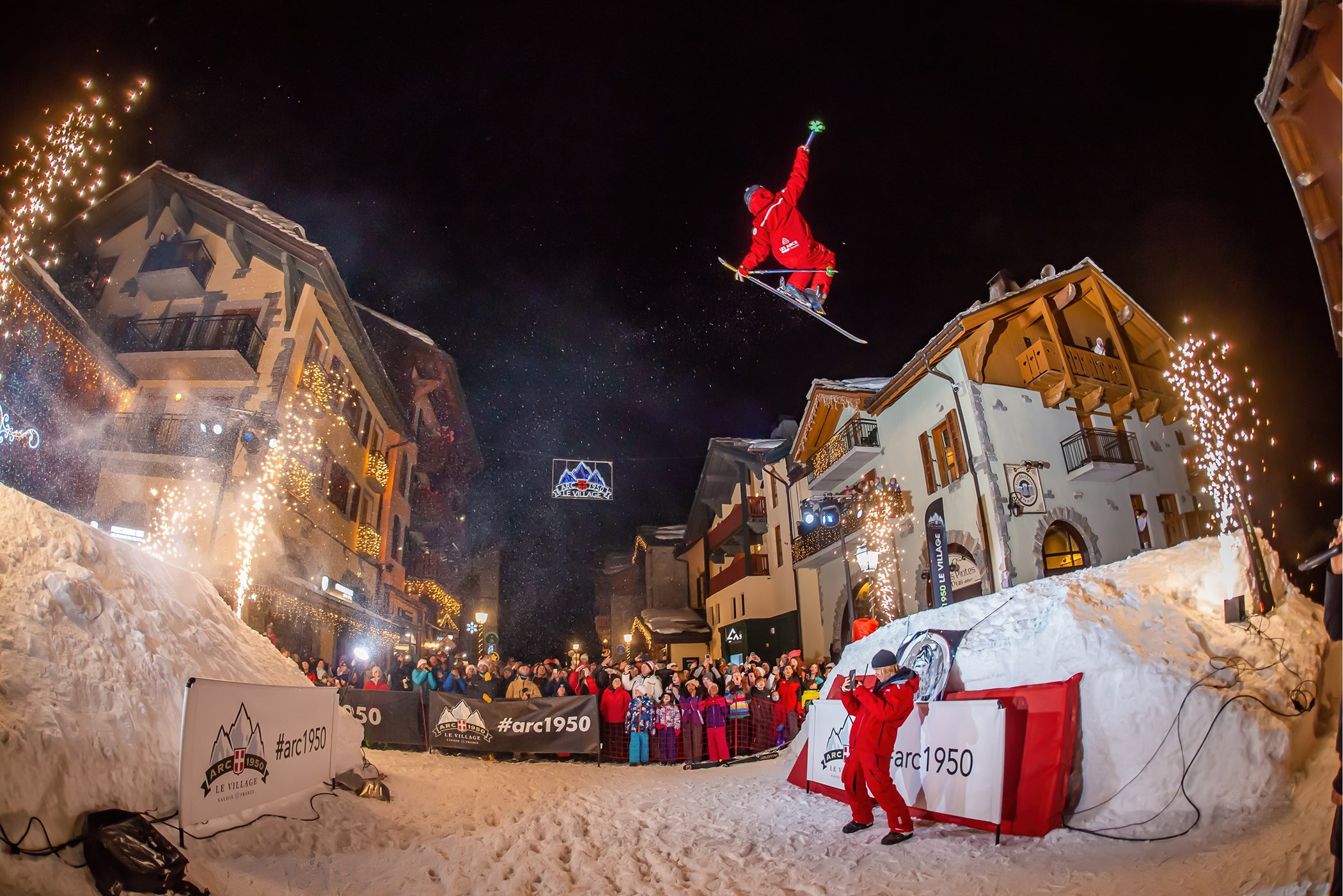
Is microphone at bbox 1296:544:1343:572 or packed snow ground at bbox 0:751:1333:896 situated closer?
microphone at bbox 1296:544:1343:572

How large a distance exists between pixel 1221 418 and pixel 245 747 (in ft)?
40.8

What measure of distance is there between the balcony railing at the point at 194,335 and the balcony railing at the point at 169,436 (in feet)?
6.42

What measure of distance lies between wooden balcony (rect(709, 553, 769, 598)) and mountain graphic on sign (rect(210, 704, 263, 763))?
25.5 meters

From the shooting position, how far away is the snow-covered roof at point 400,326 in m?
25.1

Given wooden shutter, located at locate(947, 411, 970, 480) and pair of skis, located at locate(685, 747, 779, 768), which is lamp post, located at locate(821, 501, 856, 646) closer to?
wooden shutter, located at locate(947, 411, 970, 480)

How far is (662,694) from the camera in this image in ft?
43.9

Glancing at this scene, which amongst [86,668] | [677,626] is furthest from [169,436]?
[677,626]

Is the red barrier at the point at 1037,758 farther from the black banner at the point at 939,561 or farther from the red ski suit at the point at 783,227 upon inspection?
the black banner at the point at 939,561

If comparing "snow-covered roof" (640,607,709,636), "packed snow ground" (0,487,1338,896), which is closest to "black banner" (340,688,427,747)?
"packed snow ground" (0,487,1338,896)

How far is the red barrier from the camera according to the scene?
5729mm

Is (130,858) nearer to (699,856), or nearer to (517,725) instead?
(699,856)

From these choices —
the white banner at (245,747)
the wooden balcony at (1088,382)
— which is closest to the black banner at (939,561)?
the wooden balcony at (1088,382)

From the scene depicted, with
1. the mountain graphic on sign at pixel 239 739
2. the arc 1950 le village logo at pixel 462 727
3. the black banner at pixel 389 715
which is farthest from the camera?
the black banner at pixel 389 715

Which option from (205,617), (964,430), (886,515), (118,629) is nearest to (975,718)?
(118,629)
